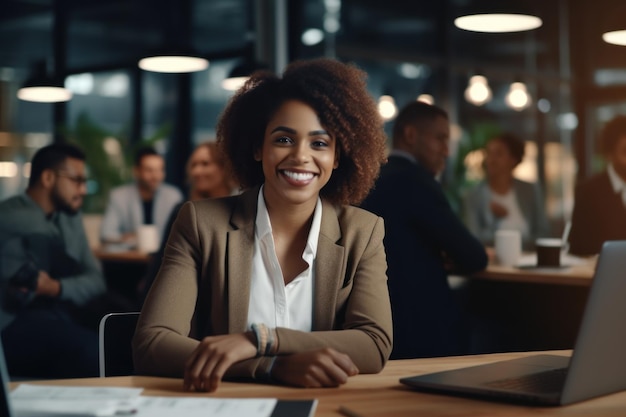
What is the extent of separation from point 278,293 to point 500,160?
4161mm

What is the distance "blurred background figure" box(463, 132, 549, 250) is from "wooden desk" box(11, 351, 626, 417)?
4.28m

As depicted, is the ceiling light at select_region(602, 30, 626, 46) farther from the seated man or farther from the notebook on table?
the notebook on table

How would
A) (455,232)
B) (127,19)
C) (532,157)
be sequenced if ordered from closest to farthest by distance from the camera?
(455,232) < (127,19) < (532,157)

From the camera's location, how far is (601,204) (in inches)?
184

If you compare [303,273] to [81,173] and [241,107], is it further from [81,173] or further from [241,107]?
[81,173]

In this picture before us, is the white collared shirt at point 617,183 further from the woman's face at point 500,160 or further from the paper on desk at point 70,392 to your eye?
the paper on desk at point 70,392

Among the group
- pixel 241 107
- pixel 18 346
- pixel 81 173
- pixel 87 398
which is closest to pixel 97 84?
pixel 81 173

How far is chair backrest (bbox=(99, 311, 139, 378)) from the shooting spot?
6.40 feet

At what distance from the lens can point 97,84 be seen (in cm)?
883

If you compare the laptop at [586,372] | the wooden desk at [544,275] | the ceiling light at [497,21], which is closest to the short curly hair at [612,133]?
the ceiling light at [497,21]

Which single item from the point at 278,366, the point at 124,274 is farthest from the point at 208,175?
the point at 278,366

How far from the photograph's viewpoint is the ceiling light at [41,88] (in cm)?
704

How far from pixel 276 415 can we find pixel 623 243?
63 centimetres

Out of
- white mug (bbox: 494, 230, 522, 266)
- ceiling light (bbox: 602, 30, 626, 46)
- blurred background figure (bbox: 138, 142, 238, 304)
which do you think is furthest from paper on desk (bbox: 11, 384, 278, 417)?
ceiling light (bbox: 602, 30, 626, 46)
